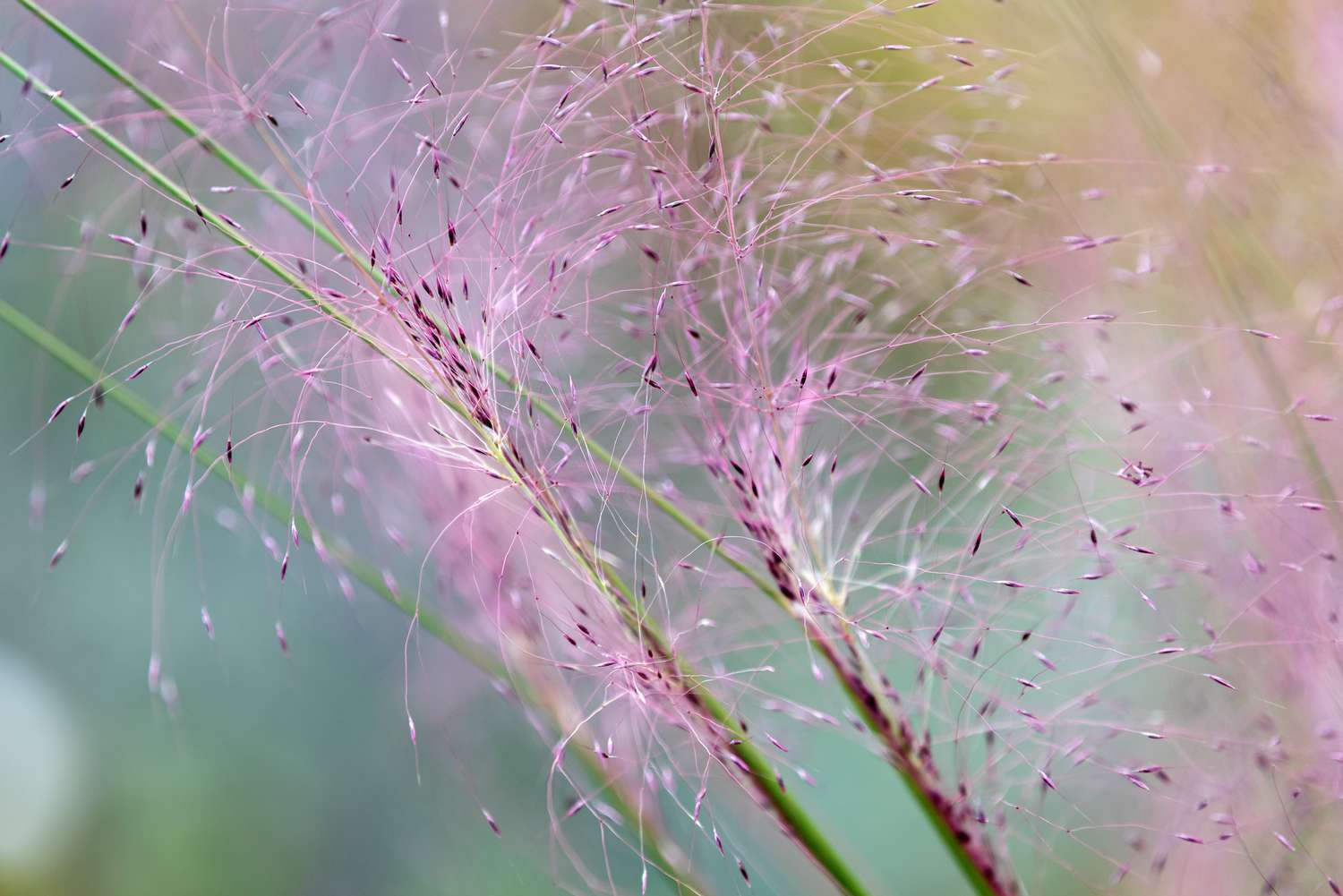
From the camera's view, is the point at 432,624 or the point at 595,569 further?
the point at 432,624

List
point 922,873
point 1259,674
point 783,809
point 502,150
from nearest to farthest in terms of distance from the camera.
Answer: point 783,809, point 1259,674, point 502,150, point 922,873

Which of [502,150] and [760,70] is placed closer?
[760,70]

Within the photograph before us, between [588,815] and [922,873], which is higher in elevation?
[588,815]

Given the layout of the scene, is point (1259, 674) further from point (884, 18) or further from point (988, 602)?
point (884, 18)

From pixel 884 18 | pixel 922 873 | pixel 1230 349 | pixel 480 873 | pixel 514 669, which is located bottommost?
pixel 922 873

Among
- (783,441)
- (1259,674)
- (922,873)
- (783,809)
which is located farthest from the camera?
(922,873)

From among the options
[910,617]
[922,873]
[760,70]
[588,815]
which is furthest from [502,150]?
[922,873]
